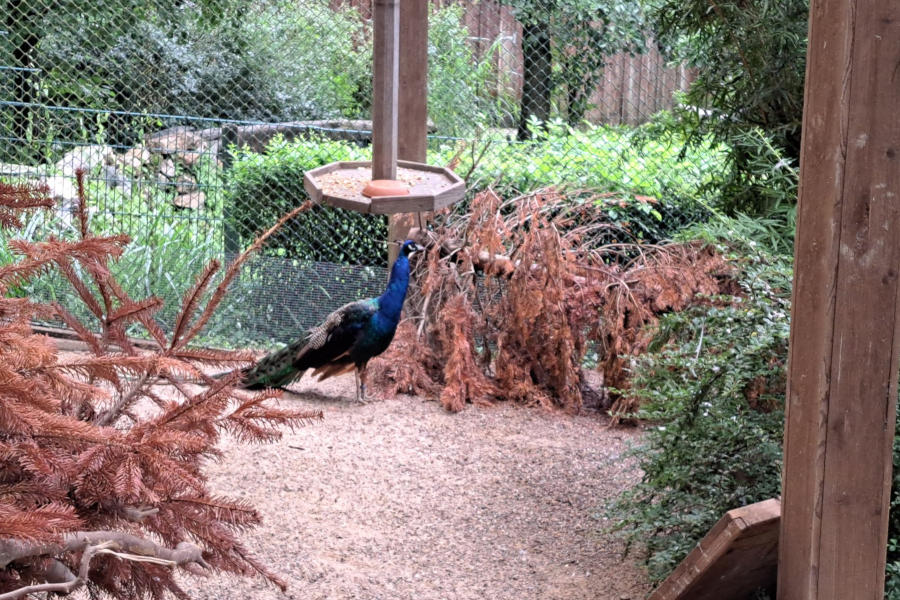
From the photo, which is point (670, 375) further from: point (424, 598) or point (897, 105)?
point (897, 105)

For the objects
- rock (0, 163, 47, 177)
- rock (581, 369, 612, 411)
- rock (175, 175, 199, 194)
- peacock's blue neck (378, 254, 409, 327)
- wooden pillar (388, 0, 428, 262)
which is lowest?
rock (581, 369, 612, 411)

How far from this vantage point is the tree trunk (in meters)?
6.61

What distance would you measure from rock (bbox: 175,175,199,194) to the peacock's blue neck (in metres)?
2.14

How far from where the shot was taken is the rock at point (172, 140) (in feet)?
22.1

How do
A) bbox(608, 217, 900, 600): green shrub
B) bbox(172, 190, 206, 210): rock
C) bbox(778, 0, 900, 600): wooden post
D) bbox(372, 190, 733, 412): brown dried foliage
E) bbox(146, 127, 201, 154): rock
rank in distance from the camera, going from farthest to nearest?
bbox(146, 127, 201, 154): rock, bbox(172, 190, 206, 210): rock, bbox(372, 190, 733, 412): brown dried foliage, bbox(608, 217, 900, 600): green shrub, bbox(778, 0, 900, 600): wooden post

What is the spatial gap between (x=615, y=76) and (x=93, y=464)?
5.87m

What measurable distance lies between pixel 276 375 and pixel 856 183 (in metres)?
3.67

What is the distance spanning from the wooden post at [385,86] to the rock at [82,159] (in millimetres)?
3380

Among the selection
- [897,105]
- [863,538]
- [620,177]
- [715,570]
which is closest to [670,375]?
[715,570]

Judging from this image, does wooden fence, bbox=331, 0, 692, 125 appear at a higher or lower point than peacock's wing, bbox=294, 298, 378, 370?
higher

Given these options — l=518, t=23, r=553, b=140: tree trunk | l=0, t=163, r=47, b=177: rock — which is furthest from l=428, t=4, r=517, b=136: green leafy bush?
l=0, t=163, r=47, b=177: rock

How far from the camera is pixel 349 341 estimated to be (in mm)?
5133

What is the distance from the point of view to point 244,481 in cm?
416

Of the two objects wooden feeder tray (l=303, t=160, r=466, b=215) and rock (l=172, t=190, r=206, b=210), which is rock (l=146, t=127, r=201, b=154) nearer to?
rock (l=172, t=190, r=206, b=210)
